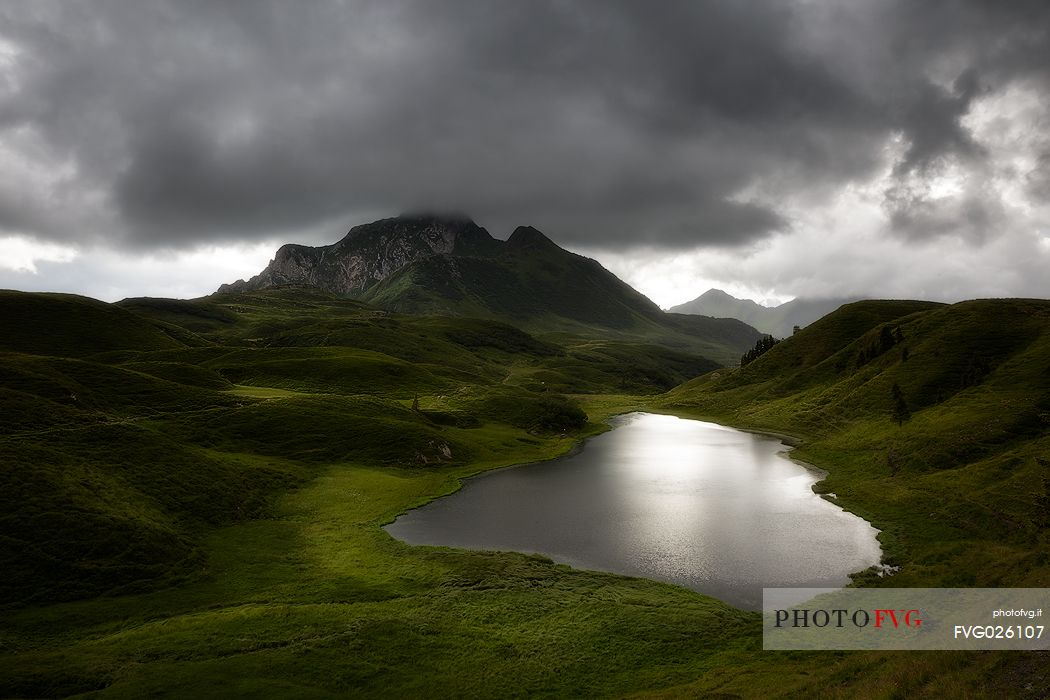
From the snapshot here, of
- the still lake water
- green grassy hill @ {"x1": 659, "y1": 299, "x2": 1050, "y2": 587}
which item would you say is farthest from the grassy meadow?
the still lake water

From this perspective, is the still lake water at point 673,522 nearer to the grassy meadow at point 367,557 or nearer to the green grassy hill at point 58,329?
the grassy meadow at point 367,557

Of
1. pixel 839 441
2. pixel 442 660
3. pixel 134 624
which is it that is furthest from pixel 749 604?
pixel 839 441

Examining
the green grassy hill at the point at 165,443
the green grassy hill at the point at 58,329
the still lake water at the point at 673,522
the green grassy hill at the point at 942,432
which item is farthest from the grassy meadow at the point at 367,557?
the green grassy hill at the point at 58,329

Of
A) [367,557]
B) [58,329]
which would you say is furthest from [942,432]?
[58,329]

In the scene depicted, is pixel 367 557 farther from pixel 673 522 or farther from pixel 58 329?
pixel 58 329

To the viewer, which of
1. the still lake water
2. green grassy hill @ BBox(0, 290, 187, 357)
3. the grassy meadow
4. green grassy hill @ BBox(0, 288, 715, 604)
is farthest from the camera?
green grassy hill @ BBox(0, 290, 187, 357)

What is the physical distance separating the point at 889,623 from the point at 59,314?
247 metres

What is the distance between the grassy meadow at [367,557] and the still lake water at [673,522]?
11.8 feet

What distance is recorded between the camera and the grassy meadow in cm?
2873

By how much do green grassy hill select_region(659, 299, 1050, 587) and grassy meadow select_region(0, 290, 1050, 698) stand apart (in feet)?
1.48

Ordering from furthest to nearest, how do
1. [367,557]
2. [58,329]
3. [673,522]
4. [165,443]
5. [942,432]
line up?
[58,329], [942,432], [165,443], [673,522], [367,557]

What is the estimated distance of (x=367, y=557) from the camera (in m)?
49.6

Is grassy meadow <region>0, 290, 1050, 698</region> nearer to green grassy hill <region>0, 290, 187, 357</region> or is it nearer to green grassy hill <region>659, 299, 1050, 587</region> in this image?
green grassy hill <region>659, 299, 1050, 587</region>

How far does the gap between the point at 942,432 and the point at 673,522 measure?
47.5 m
